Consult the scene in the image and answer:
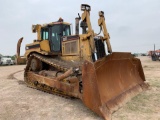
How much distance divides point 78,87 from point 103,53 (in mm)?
2310

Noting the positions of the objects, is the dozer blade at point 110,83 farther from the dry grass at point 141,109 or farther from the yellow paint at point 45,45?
the yellow paint at point 45,45

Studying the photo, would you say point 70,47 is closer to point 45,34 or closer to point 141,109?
point 45,34

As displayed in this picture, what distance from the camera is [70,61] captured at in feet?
25.6

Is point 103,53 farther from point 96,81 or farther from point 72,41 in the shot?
point 96,81

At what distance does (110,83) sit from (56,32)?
384cm

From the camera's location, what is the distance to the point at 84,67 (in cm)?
518

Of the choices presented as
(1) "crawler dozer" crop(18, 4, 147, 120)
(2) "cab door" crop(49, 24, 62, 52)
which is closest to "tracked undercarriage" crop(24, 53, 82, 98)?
(1) "crawler dozer" crop(18, 4, 147, 120)

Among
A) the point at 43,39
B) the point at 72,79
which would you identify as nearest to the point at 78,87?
the point at 72,79

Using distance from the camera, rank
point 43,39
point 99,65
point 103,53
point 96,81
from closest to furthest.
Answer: point 96,81 < point 99,65 < point 103,53 < point 43,39

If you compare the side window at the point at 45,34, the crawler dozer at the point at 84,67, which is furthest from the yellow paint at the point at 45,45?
the side window at the point at 45,34

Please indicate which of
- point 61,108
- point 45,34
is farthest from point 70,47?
point 61,108

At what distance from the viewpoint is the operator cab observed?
28.7 feet

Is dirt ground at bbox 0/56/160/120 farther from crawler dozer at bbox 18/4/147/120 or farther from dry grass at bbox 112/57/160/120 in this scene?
crawler dozer at bbox 18/4/147/120

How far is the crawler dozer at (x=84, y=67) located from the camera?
5.12 m
